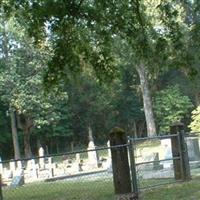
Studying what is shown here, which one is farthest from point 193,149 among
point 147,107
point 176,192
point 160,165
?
point 147,107

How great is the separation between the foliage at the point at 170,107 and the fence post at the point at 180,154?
48270 millimetres

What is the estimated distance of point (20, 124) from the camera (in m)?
60.9

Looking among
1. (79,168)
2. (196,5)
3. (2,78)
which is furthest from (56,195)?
(2,78)

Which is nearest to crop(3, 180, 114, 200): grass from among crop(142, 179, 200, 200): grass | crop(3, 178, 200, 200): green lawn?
crop(3, 178, 200, 200): green lawn

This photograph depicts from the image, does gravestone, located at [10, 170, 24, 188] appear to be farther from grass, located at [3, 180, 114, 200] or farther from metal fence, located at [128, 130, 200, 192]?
grass, located at [3, 180, 114, 200]

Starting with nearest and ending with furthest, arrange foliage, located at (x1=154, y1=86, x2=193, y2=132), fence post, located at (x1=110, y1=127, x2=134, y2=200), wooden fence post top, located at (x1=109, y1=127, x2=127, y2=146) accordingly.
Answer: fence post, located at (x1=110, y1=127, x2=134, y2=200) < wooden fence post top, located at (x1=109, y1=127, x2=127, y2=146) < foliage, located at (x1=154, y1=86, x2=193, y2=132)

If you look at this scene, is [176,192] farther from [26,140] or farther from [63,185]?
[26,140]

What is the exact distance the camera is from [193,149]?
74.3ft

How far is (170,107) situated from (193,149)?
43528mm

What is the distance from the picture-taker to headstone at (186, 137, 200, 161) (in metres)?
22.3

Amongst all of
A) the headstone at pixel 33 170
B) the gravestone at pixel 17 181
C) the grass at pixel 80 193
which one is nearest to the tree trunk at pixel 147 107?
the headstone at pixel 33 170

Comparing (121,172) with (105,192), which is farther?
(105,192)

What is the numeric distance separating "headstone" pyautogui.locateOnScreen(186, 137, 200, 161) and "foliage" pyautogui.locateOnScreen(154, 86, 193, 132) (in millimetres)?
42462

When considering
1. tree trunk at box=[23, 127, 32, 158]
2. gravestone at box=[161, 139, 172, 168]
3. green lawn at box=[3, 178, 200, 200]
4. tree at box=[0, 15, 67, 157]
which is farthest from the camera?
tree trunk at box=[23, 127, 32, 158]
